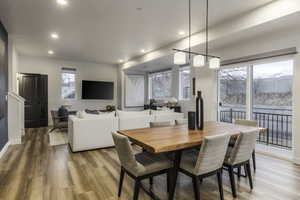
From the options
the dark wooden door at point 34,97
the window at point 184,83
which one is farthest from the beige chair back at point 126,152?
the dark wooden door at point 34,97

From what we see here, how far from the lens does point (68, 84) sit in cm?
777

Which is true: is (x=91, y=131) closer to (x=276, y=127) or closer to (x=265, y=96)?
(x=265, y=96)

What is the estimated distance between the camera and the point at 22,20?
368 centimetres

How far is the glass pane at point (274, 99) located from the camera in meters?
3.76

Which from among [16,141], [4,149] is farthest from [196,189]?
[16,141]

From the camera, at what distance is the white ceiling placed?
3.03 meters

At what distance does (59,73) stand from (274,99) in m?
7.43

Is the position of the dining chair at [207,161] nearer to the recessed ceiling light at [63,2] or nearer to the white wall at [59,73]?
the recessed ceiling light at [63,2]

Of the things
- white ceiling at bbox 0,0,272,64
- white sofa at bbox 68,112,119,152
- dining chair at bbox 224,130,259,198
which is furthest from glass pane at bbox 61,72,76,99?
dining chair at bbox 224,130,259,198

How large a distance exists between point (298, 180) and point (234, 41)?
2858mm

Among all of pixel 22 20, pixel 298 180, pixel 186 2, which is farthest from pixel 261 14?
pixel 22 20

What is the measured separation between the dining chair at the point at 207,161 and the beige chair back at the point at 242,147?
0.81 feet

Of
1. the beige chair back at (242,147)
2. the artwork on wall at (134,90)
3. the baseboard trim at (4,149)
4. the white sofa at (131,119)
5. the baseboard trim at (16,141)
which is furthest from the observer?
the artwork on wall at (134,90)

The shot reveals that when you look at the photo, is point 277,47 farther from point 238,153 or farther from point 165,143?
point 165,143
